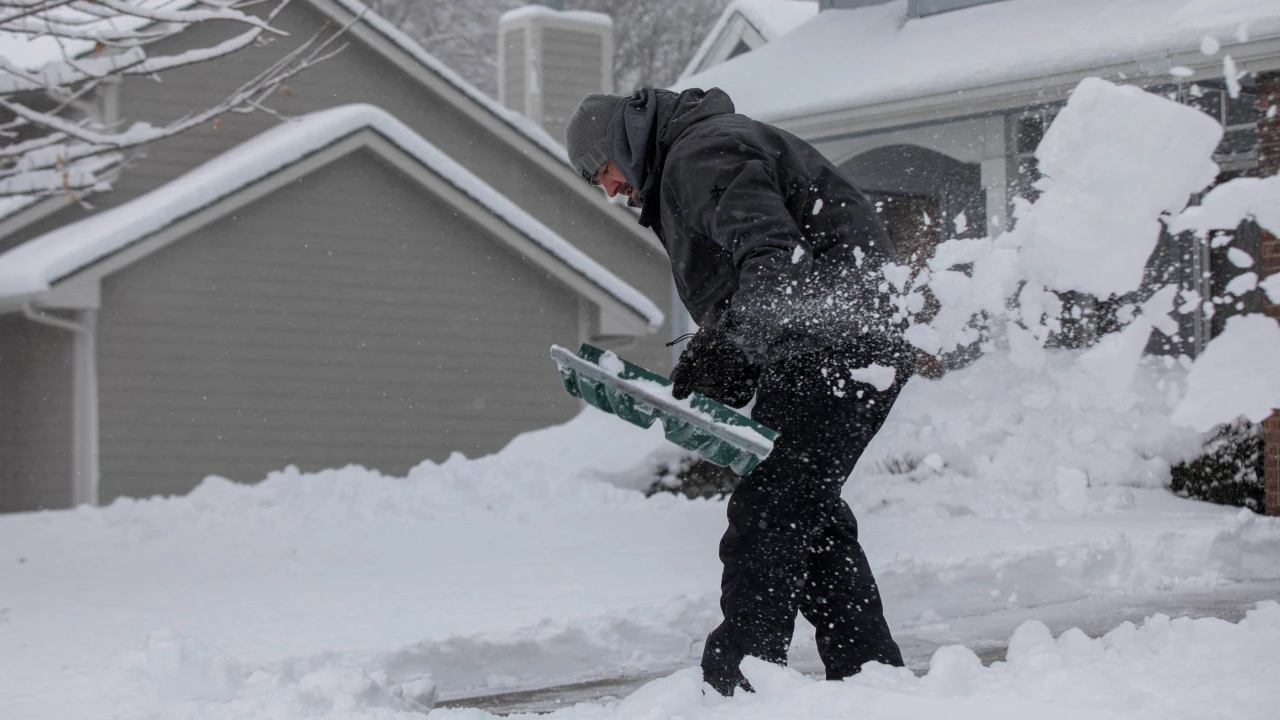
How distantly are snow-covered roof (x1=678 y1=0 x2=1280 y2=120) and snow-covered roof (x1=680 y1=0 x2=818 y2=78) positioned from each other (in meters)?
4.72

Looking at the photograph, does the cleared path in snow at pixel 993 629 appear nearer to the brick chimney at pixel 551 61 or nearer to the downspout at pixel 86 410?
the downspout at pixel 86 410

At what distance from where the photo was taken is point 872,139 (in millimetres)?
11023

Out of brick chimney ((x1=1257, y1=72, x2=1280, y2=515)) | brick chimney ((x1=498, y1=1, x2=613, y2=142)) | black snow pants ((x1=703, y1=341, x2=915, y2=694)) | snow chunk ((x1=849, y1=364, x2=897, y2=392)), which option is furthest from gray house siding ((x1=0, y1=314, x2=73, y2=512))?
snow chunk ((x1=849, y1=364, x2=897, y2=392))

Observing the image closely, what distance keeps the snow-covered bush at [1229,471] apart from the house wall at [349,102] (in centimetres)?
778

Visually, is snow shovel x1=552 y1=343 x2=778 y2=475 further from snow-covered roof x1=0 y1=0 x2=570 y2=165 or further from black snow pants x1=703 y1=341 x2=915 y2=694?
snow-covered roof x1=0 y1=0 x2=570 y2=165

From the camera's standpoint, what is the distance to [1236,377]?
3188mm

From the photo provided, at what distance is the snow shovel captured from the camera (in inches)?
134

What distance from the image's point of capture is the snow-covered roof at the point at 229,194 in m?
12.5

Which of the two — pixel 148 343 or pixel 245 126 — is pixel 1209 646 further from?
pixel 245 126

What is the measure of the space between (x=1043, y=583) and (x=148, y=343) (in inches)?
358

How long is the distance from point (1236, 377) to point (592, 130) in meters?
1.64

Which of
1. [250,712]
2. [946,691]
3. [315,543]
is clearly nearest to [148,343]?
[315,543]

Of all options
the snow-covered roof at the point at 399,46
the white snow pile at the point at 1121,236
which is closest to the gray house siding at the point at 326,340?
the snow-covered roof at the point at 399,46

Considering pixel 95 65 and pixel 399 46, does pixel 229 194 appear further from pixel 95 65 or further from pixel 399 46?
pixel 95 65
